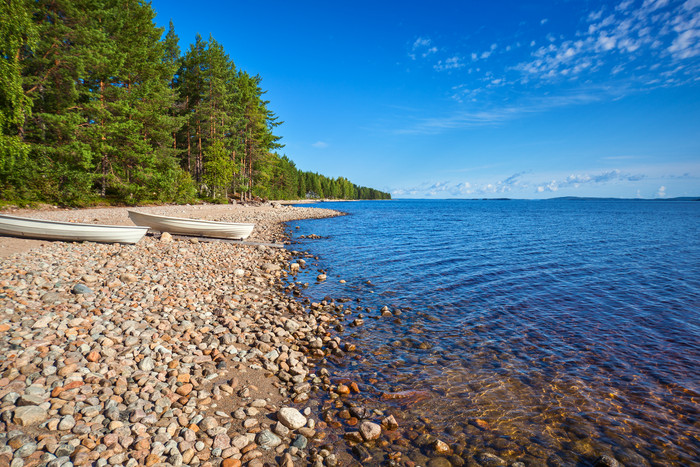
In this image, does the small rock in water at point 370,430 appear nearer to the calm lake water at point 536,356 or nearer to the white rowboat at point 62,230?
the calm lake water at point 536,356

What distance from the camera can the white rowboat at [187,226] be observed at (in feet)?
55.5

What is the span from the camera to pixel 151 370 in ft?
16.5

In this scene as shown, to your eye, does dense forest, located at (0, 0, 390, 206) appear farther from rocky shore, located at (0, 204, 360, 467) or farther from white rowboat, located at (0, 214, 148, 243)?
rocky shore, located at (0, 204, 360, 467)

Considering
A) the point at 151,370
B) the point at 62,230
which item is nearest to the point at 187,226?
the point at 62,230

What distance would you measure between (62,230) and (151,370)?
1176 centimetres

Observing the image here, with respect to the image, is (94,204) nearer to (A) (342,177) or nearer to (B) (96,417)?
(B) (96,417)

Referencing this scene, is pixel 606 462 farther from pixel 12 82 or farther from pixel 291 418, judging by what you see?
pixel 12 82

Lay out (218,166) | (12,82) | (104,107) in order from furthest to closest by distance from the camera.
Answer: (218,166) < (104,107) < (12,82)

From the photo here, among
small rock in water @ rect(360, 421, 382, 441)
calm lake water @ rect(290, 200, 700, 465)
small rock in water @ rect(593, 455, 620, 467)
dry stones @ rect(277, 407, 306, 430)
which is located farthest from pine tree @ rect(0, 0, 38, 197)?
small rock in water @ rect(593, 455, 620, 467)

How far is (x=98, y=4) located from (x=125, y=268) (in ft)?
105

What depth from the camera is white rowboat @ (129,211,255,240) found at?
55.5 feet

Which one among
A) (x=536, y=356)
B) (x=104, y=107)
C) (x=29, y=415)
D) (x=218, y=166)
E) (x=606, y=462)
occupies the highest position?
(x=104, y=107)

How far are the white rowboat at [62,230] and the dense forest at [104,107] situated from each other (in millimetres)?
12468

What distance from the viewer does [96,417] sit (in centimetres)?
387
